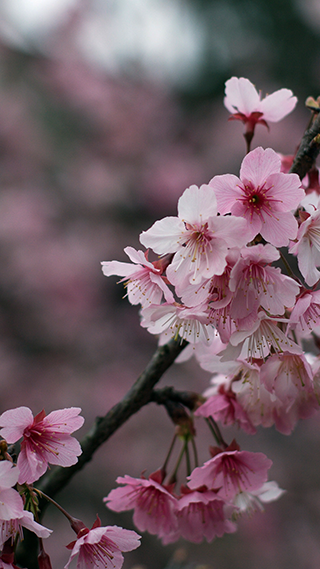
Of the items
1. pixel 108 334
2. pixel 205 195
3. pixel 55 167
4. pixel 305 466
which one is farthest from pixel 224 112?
pixel 205 195

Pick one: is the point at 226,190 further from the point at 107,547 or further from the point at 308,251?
the point at 107,547

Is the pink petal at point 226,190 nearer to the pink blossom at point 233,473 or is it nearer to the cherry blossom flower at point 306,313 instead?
the cherry blossom flower at point 306,313

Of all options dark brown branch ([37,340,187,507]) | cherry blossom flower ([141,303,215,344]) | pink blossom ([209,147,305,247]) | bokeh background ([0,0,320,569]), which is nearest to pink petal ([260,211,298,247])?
pink blossom ([209,147,305,247])

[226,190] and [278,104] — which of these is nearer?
[226,190]

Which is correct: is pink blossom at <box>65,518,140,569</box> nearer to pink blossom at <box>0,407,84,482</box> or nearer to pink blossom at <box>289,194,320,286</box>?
pink blossom at <box>0,407,84,482</box>

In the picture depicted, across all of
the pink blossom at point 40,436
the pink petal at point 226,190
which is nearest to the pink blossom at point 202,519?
the pink blossom at point 40,436

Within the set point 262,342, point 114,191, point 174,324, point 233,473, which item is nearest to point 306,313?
point 262,342
